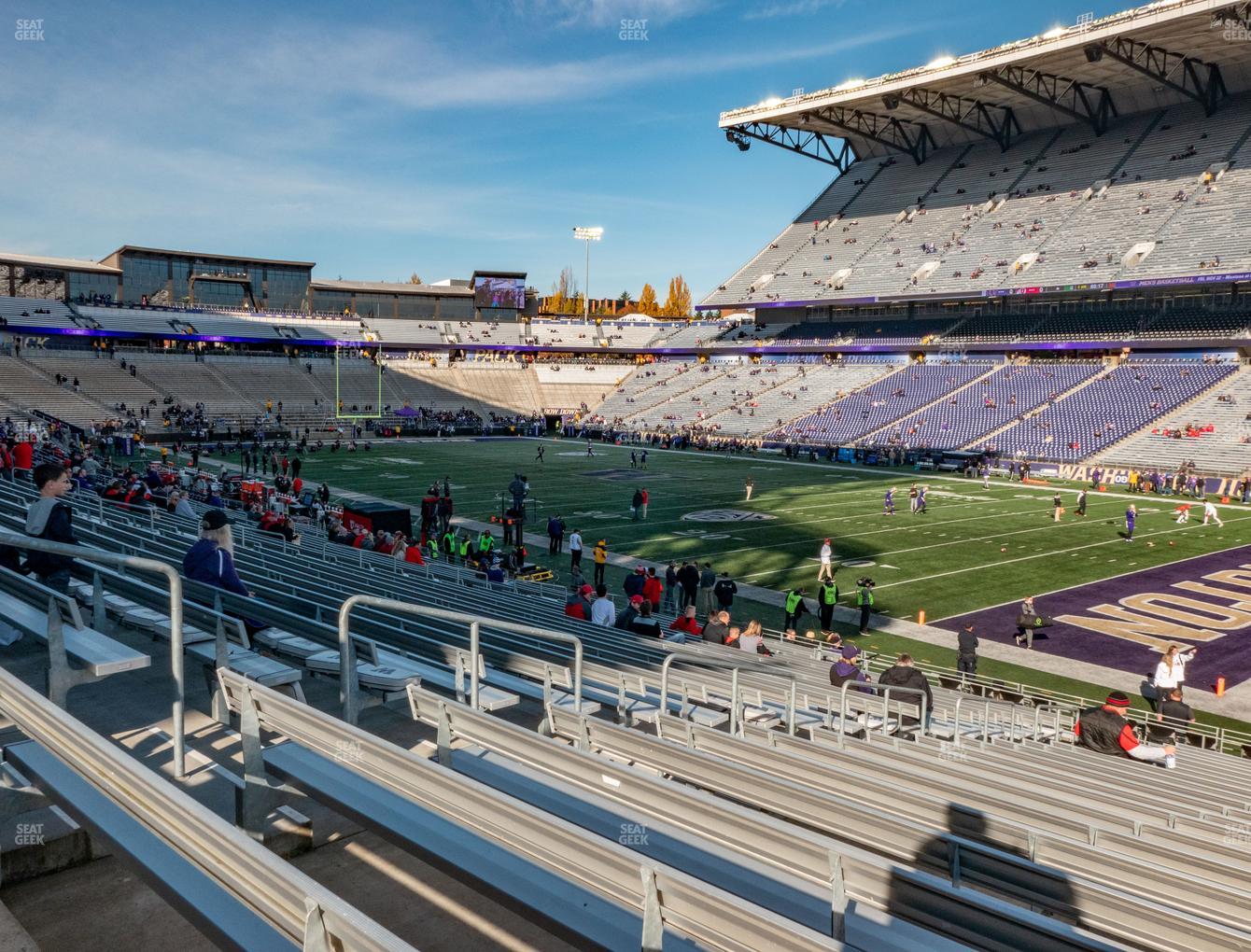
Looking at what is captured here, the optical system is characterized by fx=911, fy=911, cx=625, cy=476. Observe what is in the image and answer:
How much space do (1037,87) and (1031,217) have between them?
9063mm

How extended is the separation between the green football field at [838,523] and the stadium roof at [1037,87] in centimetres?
2827

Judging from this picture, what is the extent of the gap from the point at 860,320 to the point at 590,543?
48.3m

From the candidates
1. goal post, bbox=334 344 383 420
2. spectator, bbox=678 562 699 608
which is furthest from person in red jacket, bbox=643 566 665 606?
goal post, bbox=334 344 383 420

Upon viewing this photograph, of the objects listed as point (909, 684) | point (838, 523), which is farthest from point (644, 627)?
point (838, 523)

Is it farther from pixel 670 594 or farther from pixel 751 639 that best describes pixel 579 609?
pixel 670 594

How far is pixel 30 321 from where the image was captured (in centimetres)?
6238

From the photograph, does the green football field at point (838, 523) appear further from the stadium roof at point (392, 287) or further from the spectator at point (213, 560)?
the stadium roof at point (392, 287)

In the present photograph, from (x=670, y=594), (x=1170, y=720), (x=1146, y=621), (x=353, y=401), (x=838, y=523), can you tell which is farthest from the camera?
(x=353, y=401)

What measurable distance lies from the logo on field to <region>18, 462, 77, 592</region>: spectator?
23.3 metres

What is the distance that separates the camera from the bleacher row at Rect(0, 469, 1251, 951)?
8.29 feet

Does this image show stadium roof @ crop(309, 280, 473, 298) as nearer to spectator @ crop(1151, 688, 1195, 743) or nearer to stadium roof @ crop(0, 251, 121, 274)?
stadium roof @ crop(0, 251, 121, 274)

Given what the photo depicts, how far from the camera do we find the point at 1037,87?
6203 cm

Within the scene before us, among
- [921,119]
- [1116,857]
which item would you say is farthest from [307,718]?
[921,119]

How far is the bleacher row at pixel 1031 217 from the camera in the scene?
5284 centimetres
